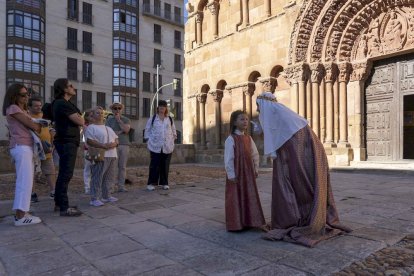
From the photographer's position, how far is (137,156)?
14062 mm

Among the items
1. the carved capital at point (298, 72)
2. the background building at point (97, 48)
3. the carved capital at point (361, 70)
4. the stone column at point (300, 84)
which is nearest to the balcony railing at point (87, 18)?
the background building at point (97, 48)

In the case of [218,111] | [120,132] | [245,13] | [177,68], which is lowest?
[120,132]

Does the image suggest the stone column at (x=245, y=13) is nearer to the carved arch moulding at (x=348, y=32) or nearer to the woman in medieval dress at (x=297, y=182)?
the carved arch moulding at (x=348, y=32)

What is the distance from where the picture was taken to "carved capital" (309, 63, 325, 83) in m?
11.5

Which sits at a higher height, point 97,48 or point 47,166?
point 97,48

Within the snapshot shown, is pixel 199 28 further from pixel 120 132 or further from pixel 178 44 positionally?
pixel 178 44

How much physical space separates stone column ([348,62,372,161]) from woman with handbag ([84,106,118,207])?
7909 mm

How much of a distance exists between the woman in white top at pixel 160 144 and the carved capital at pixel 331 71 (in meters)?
6.23

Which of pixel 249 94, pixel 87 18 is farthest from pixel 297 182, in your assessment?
pixel 87 18

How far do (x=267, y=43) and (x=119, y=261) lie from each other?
11.2 m

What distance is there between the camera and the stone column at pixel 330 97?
11.4 metres

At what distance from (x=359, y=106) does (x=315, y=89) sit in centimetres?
140

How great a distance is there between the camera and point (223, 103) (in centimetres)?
1540

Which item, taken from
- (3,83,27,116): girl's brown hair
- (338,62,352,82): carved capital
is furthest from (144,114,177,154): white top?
(338,62,352,82): carved capital
